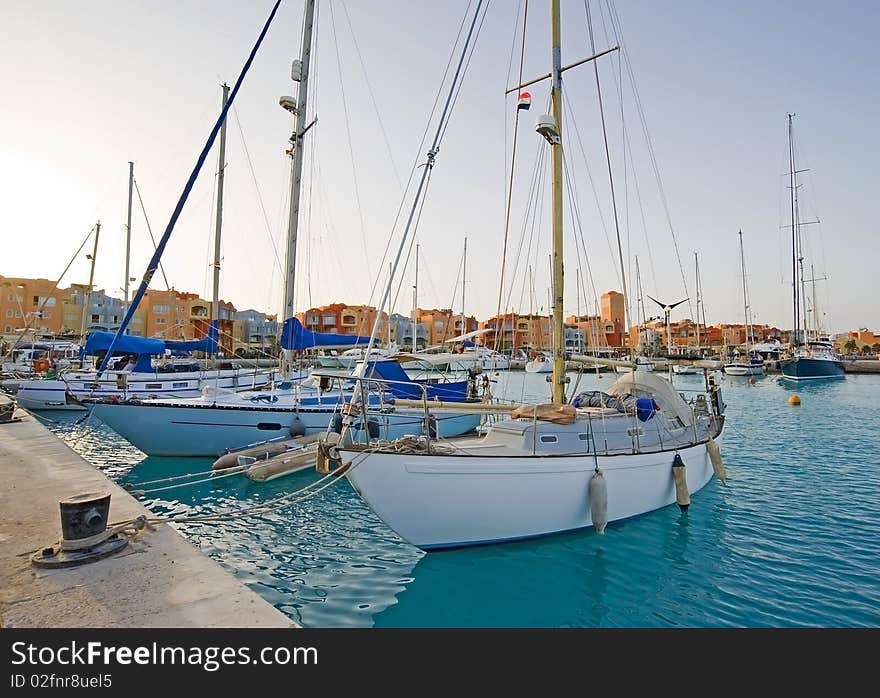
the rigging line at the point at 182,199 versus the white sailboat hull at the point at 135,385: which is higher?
the rigging line at the point at 182,199

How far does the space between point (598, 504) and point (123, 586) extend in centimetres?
621

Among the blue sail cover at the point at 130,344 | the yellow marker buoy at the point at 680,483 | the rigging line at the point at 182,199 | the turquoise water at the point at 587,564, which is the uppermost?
the rigging line at the point at 182,199

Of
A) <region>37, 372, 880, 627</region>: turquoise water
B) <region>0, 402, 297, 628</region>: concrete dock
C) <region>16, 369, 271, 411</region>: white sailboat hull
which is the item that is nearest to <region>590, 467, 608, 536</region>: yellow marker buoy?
<region>37, 372, 880, 627</region>: turquoise water

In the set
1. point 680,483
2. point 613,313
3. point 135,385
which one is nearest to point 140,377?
point 135,385

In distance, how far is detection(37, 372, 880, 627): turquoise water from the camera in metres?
5.80

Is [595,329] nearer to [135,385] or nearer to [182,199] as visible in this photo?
[182,199]

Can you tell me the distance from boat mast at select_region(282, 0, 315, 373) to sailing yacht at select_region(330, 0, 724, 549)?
27.4 ft

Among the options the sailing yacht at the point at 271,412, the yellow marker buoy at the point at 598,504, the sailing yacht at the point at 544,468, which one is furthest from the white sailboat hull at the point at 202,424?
the yellow marker buoy at the point at 598,504

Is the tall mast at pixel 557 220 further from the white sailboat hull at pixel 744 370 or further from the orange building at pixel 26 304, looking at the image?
the orange building at pixel 26 304

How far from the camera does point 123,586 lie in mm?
3967

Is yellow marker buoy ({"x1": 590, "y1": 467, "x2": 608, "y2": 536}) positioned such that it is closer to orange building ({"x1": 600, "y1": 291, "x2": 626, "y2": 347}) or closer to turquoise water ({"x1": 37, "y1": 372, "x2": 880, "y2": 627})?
turquoise water ({"x1": 37, "y1": 372, "x2": 880, "y2": 627})

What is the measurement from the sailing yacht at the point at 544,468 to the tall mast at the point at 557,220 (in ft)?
0.08

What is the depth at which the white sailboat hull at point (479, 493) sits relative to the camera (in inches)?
257
